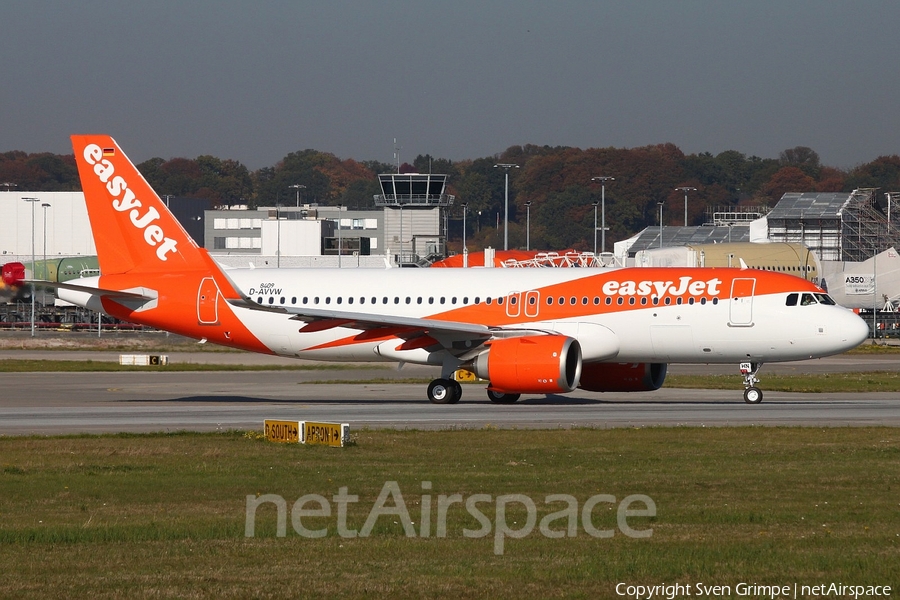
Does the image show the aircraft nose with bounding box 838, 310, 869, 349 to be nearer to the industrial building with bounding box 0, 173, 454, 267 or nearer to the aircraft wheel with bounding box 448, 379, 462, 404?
the aircraft wheel with bounding box 448, 379, 462, 404

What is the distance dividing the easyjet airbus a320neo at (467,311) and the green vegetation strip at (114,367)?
14122 millimetres

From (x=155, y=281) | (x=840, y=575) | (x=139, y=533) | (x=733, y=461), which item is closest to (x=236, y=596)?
(x=139, y=533)

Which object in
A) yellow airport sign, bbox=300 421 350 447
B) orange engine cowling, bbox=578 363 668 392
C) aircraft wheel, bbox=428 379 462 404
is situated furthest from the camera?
orange engine cowling, bbox=578 363 668 392

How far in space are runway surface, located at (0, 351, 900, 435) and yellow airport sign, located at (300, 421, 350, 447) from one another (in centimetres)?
409

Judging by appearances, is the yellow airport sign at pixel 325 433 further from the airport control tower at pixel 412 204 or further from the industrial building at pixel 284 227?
the airport control tower at pixel 412 204

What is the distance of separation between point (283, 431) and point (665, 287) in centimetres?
1459

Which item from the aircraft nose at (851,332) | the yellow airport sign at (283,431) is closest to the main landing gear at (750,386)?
the aircraft nose at (851,332)

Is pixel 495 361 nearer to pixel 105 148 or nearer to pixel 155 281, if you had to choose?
pixel 155 281

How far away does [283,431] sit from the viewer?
24.3m

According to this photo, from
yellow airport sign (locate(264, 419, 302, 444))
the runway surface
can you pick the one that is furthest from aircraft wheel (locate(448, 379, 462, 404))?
yellow airport sign (locate(264, 419, 302, 444))

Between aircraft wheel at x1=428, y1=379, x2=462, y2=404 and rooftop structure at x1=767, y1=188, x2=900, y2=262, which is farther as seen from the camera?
rooftop structure at x1=767, y1=188, x2=900, y2=262

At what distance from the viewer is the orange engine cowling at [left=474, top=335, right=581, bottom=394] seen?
3234 cm

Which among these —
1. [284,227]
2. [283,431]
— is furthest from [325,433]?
[284,227]

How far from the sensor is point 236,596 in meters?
10.7
